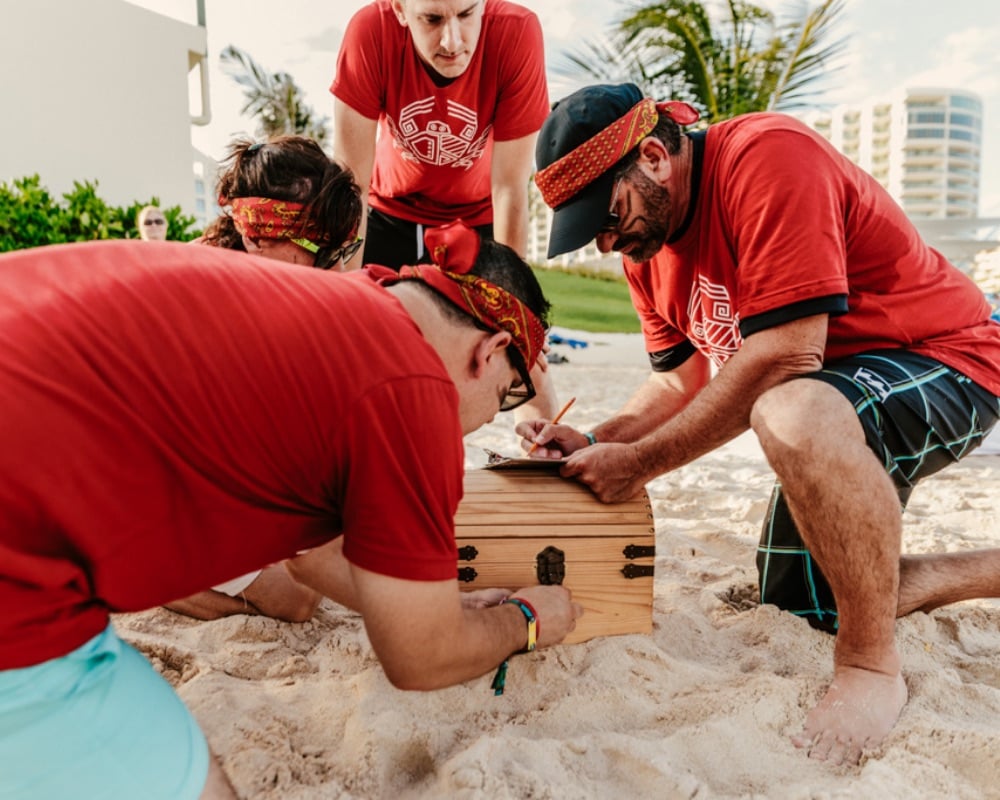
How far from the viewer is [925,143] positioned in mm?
74188

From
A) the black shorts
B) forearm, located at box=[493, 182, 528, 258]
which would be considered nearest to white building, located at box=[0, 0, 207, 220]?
the black shorts

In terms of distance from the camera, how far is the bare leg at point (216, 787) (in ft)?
3.68

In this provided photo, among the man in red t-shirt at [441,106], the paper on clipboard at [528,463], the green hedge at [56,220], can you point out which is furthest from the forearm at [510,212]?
the green hedge at [56,220]

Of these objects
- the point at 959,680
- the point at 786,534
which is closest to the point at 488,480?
the point at 786,534

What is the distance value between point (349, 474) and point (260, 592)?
102 cm

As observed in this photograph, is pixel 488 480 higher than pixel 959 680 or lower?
higher

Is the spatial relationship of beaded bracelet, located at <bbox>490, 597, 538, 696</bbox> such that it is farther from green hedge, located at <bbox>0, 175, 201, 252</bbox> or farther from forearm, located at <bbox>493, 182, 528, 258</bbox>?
green hedge, located at <bbox>0, 175, 201, 252</bbox>

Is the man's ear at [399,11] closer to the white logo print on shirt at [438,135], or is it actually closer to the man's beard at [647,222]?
the white logo print on shirt at [438,135]

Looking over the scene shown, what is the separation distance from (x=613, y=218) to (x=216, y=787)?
1.50 metres

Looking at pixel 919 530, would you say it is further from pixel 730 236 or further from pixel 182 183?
pixel 182 183

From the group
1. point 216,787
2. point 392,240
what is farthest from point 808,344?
point 392,240

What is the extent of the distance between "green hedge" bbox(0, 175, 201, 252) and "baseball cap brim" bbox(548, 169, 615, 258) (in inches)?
229

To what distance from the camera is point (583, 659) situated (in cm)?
187

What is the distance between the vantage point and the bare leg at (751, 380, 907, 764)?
166cm
